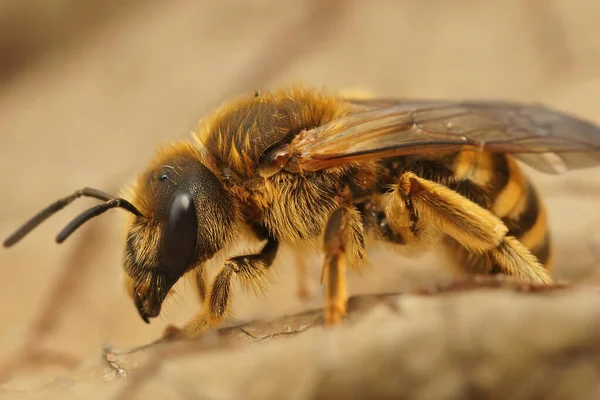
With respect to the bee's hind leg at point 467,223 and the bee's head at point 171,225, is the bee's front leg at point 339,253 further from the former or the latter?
the bee's head at point 171,225

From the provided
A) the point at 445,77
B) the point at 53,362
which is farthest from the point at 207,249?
the point at 445,77

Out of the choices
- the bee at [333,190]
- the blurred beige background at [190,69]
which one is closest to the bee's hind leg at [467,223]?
the bee at [333,190]

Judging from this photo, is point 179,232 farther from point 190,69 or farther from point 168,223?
point 190,69

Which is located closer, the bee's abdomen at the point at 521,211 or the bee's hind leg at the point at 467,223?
the bee's hind leg at the point at 467,223

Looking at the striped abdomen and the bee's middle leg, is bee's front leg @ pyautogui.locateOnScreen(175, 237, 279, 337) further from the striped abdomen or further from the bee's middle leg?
the striped abdomen

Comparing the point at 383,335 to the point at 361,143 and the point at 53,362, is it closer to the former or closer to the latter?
the point at 361,143

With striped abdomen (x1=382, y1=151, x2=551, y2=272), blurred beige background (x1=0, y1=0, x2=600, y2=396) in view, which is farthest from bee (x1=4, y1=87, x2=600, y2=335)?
blurred beige background (x1=0, y1=0, x2=600, y2=396)

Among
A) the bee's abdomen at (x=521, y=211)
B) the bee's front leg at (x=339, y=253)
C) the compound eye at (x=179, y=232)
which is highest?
the compound eye at (x=179, y=232)
